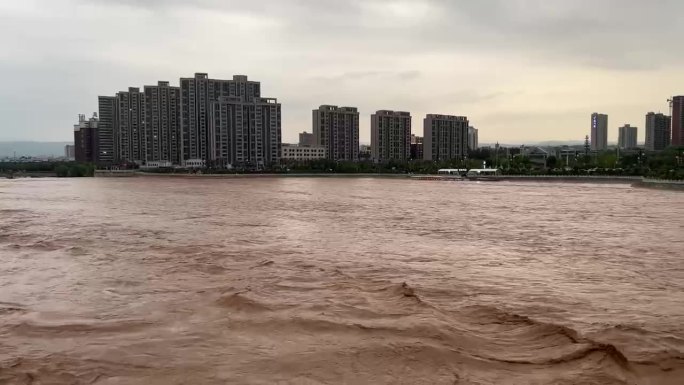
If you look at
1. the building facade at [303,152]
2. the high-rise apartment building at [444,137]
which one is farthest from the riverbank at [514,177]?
the high-rise apartment building at [444,137]

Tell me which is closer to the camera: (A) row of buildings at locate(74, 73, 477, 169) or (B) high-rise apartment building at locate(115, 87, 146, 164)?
(A) row of buildings at locate(74, 73, 477, 169)

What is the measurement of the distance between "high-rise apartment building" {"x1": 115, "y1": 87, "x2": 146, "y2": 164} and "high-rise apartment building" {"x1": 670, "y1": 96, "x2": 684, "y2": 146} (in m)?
75.9

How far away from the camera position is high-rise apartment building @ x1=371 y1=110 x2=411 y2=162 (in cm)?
8538

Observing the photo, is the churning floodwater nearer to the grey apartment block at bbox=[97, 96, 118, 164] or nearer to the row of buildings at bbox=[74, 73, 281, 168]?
the row of buildings at bbox=[74, 73, 281, 168]

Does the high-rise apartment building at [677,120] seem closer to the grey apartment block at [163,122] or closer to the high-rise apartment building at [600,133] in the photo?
the high-rise apartment building at [600,133]

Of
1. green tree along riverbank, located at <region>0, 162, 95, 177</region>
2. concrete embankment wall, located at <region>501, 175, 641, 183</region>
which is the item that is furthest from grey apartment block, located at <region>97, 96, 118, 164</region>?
concrete embankment wall, located at <region>501, 175, 641, 183</region>

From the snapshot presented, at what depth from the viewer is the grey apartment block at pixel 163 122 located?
262ft

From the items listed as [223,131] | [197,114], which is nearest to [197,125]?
[197,114]

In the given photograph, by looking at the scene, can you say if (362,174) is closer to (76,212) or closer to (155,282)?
(76,212)

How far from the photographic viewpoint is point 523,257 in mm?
9062

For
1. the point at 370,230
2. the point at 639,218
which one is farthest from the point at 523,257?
the point at 639,218

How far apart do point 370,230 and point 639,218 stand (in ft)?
28.7

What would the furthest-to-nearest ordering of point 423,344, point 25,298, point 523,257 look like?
1. point 523,257
2. point 25,298
3. point 423,344

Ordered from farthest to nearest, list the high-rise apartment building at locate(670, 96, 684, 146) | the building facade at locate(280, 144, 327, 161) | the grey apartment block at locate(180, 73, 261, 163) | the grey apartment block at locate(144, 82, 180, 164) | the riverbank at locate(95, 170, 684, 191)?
1. the building facade at locate(280, 144, 327, 161)
2. the high-rise apartment building at locate(670, 96, 684, 146)
3. the grey apartment block at locate(144, 82, 180, 164)
4. the grey apartment block at locate(180, 73, 261, 163)
5. the riverbank at locate(95, 170, 684, 191)
